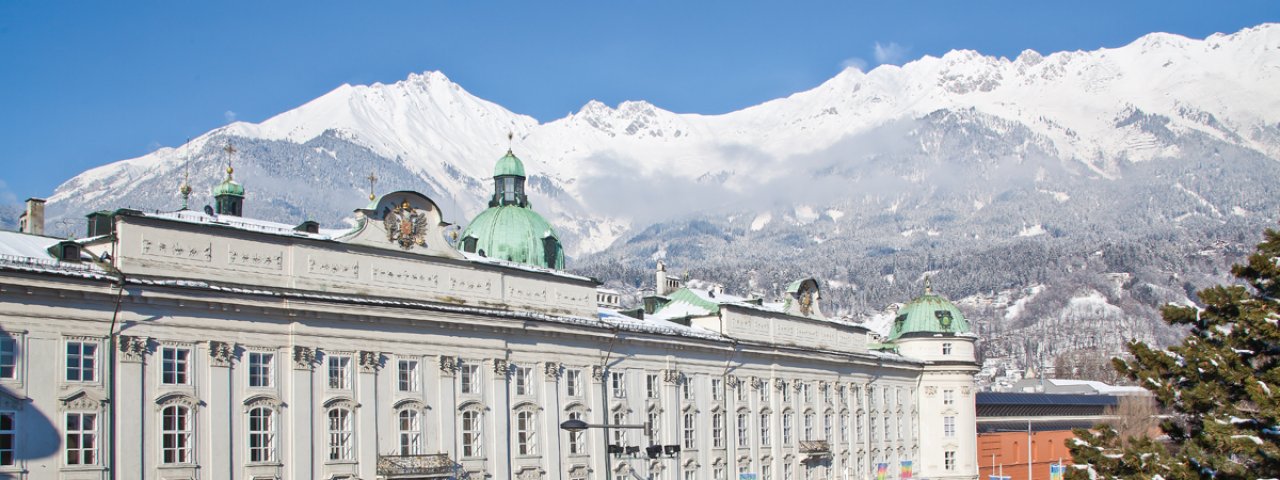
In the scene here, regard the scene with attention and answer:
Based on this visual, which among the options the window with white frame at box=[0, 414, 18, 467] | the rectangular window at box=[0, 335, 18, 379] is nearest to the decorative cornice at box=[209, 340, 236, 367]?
the rectangular window at box=[0, 335, 18, 379]

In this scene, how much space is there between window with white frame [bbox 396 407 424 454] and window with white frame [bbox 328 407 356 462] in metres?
2.87

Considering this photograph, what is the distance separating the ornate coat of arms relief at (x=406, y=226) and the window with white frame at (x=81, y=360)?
1643 centimetres

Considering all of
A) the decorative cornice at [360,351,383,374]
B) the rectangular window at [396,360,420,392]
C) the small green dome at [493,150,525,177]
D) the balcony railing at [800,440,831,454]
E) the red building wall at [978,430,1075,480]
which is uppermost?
the small green dome at [493,150,525,177]

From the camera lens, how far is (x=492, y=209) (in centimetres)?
9219

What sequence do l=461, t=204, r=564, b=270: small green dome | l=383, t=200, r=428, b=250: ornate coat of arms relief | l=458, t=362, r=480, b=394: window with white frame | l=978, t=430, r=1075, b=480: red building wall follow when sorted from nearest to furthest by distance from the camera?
l=383, t=200, r=428, b=250: ornate coat of arms relief < l=458, t=362, r=480, b=394: window with white frame < l=461, t=204, r=564, b=270: small green dome < l=978, t=430, r=1075, b=480: red building wall

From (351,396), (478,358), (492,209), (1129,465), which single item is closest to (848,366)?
(492,209)

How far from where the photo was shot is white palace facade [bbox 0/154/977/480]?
55.0 metres

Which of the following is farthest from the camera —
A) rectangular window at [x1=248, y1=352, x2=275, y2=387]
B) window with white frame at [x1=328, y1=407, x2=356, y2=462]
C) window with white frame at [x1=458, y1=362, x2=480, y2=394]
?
window with white frame at [x1=458, y1=362, x2=480, y2=394]

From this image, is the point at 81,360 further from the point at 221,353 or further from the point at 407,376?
the point at 407,376

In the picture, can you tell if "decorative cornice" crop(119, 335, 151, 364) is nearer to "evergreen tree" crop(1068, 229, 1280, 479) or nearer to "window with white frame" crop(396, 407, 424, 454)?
"window with white frame" crop(396, 407, 424, 454)

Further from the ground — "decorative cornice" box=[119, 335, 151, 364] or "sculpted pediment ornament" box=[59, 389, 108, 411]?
"decorative cornice" box=[119, 335, 151, 364]

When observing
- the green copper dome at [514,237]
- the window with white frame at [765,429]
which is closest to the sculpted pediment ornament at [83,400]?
the green copper dome at [514,237]

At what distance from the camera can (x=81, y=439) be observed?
179 ft

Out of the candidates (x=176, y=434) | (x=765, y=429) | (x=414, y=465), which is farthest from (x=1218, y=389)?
(x=765, y=429)
